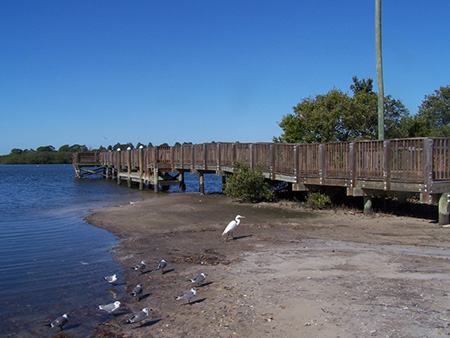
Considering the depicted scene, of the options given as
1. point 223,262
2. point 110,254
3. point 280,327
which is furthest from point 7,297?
point 280,327

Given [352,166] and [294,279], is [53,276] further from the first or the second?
[352,166]

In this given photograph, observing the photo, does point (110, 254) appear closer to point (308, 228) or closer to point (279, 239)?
point (279, 239)

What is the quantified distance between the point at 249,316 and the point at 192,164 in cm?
2208

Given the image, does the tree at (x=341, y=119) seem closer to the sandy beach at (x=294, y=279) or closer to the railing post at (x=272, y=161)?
the railing post at (x=272, y=161)

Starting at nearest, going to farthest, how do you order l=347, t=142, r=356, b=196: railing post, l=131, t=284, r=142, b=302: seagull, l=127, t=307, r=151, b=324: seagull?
l=127, t=307, r=151, b=324: seagull
l=131, t=284, r=142, b=302: seagull
l=347, t=142, r=356, b=196: railing post

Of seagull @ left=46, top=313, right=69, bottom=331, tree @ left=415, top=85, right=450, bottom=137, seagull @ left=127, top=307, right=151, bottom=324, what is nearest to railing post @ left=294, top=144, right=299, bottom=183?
seagull @ left=127, top=307, right=151, bottom=324

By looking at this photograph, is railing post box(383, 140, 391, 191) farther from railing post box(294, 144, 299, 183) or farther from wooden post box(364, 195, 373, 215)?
railing post box(294, 144, 299, 183)

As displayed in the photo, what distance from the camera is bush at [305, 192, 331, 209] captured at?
55.0 feet

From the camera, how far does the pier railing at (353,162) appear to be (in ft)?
40.6

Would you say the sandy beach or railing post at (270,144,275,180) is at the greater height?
railing post at (270,144,275,180)

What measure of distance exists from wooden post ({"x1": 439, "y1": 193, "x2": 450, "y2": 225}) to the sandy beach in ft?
0.76

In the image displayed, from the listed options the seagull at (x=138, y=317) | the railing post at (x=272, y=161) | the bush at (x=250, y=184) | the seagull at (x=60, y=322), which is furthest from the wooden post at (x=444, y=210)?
the seagull at (x=60, y=322)

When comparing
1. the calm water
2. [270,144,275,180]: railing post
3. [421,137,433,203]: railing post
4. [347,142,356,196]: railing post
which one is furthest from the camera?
[270,144,275,180]: railing post

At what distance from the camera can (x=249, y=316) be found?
6195 mm
